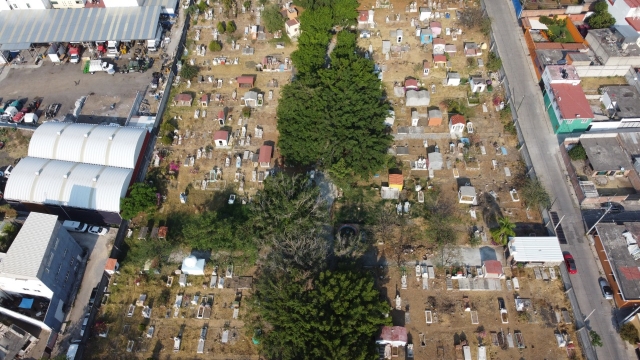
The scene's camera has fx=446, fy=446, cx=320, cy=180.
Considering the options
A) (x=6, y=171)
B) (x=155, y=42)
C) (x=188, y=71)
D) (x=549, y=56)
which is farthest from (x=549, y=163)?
(x=6, y=171)

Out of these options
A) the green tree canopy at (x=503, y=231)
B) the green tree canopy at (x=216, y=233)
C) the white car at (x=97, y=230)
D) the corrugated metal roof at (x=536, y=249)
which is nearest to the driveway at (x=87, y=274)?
the white car at (x=97, y=230)

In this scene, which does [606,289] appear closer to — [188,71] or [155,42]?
[188,71]

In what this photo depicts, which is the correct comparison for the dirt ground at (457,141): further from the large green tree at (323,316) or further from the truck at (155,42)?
the truck at (155,42)

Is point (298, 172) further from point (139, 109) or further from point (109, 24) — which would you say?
point (109, 24)

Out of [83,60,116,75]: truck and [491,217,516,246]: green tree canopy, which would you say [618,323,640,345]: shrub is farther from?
[83,60,116,75]: truck

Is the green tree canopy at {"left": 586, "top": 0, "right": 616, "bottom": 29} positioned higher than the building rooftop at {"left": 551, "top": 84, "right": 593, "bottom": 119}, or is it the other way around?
the green tree canopy at {"left": 586, "top": 0, "right": 616, "bottom": 29}

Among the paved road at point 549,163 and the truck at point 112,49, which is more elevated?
the truck at point 112,49

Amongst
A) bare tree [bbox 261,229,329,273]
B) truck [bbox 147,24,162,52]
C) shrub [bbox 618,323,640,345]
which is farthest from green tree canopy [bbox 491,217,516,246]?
truck [bbox 147,24,162,52]
